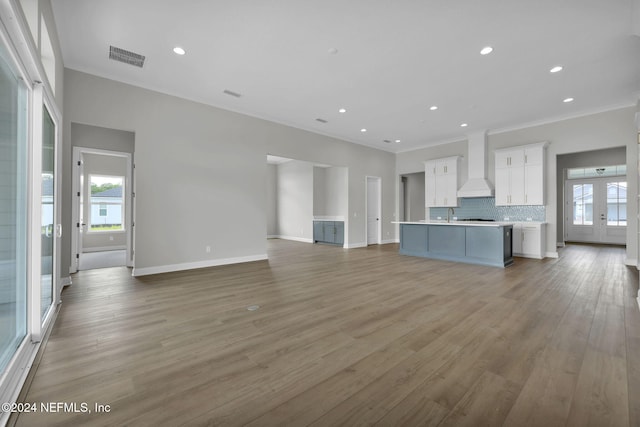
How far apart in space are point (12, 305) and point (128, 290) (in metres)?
2.01

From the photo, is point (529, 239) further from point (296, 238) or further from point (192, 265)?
point (192, 265)

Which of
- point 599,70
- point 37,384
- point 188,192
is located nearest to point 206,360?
point 37,384

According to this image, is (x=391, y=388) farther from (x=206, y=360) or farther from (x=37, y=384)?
(x=37, y=384)

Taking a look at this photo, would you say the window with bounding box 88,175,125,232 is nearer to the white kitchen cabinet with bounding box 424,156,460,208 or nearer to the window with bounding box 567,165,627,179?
the white kitchen cabinet with bounding box 424,156,460,208

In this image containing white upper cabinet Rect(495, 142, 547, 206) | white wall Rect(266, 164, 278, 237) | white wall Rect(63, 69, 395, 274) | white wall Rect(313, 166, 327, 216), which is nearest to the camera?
white wall Rect(63, 69, 395, 274)

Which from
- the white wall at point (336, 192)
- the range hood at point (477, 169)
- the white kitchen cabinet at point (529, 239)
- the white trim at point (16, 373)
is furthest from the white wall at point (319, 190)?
the white trim at point (16, 373)

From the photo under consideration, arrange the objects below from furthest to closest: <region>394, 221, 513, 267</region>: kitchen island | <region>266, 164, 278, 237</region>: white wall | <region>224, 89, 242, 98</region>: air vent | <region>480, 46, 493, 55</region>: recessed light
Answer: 1. <region>266, 164, 278, 237</region>: white wall
2. <region>394, 221, 513, 267</region>: kitchen island
3. <region>224, 89, 242, 98</region>: air vent
4. <region>480, 46, 493, 55</region>: recessed light

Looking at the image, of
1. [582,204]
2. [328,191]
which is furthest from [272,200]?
[582,204]

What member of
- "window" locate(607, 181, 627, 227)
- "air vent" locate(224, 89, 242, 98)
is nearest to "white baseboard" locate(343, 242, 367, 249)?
"air vent" locate(224, 89, 242, 98)

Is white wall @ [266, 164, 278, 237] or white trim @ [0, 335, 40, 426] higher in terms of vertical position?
white wall @ [266, 164, 278, 237]

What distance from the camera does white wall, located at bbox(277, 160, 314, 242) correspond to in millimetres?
10016

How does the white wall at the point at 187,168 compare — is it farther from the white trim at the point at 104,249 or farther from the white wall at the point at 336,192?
the white trim at the point at 104,249

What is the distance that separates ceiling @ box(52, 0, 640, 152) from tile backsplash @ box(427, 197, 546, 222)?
242 cm

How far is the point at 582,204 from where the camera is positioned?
33.3 ft
